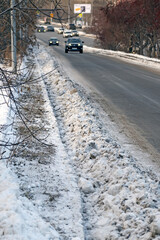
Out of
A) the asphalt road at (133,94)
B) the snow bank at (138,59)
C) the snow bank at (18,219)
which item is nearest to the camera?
the snow bank at (18,219)

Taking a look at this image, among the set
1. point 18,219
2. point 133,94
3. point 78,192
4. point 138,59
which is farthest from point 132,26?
point 18,219

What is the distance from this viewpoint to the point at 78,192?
5363mm

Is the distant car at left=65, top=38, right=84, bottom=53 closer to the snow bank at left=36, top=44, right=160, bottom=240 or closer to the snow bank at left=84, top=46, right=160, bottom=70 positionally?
the snow bank at left=84, top=46, right=160, bottom=70

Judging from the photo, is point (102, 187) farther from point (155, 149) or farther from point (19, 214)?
point (155, 149)

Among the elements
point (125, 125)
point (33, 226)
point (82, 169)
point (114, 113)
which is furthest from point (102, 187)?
point (114, 113)

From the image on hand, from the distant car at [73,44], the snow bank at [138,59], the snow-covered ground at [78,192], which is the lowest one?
the snow bank at [138,59]

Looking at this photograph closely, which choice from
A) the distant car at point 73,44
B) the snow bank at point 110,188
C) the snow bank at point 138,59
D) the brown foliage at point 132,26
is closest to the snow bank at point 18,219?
the snow bank at point 110,188

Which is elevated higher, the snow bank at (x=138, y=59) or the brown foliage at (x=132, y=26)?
the brown foliage at (x=132, y=26)

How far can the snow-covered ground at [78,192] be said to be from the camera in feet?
13.7

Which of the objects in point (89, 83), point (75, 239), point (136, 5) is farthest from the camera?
point (136, 5)

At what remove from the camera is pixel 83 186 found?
216 inches

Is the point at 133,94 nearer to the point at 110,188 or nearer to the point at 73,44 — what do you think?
the point at 110,188

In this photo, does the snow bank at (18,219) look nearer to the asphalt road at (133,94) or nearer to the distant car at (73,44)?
the asphalt road at (133,94)

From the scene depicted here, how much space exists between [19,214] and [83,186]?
150cm
